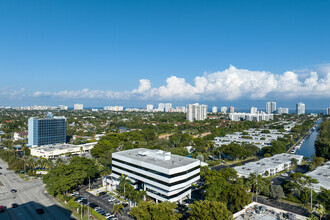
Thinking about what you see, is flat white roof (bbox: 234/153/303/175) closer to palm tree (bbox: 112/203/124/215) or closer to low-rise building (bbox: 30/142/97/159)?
palm tree (bbox: 112/203/124/215)

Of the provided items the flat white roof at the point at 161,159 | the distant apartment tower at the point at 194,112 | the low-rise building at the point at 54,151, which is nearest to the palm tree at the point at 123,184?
the flat white roof at the point at 161,159

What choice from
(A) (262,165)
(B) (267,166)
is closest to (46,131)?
(A) (262,165)

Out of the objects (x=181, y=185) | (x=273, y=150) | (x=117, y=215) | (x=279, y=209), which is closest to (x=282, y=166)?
(x=273, y=150)

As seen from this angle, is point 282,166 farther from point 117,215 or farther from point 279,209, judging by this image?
point 117,215

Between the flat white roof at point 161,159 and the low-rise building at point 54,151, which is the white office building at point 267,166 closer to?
the flat white roof at point 161,159

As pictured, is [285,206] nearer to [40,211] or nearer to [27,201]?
[40,211]

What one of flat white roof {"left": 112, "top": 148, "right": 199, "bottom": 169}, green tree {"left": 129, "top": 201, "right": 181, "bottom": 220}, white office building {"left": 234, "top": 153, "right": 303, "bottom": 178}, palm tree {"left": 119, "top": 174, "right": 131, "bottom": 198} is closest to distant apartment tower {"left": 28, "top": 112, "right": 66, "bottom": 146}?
flat white roof {"left": 112, "top": 148, "right": 199, "bottom": 169}

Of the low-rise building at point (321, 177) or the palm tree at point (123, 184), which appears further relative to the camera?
the low-rise building at point (321, 177)
